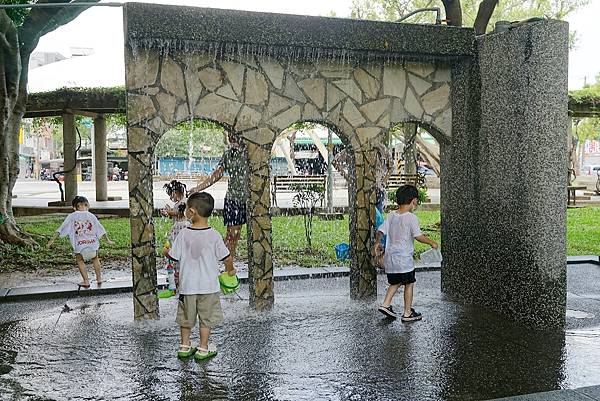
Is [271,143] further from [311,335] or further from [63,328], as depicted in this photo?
[63,328]

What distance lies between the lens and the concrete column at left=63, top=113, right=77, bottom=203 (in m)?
21.4

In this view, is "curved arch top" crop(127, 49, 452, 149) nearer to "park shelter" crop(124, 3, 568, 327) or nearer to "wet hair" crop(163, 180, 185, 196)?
"park shelter" crop(124, 3, 568, 327)

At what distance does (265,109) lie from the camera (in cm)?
752

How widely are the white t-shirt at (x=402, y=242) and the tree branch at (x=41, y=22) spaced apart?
8.80 m

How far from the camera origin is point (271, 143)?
755cm

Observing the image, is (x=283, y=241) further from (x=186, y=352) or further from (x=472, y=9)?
(x=472, y=9)

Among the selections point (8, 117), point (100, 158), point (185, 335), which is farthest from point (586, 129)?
point (185, 335)

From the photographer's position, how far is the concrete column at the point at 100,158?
2355 centimetres

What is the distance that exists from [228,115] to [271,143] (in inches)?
23.0

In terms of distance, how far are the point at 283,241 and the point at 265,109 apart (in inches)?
239

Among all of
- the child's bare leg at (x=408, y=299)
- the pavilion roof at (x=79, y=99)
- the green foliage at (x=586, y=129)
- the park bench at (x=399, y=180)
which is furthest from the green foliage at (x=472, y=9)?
the child's bare leg at (x=408, y=299)

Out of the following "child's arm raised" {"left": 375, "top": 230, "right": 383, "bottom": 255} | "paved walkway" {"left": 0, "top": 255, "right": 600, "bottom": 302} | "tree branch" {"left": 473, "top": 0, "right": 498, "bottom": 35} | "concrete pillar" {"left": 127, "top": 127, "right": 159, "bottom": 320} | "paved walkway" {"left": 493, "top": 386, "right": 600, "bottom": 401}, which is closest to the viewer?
"paved walkway" {"left": 493, "top": 386, "right": 600, "bottom": 401}

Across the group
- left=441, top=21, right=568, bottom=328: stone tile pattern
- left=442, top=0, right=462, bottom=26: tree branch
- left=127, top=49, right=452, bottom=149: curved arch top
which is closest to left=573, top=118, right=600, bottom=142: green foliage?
left=442, top=0, right=462, bottom=26: tree branch

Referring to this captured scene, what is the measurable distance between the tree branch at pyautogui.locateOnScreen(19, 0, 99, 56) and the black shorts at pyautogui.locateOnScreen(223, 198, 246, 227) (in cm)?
649
